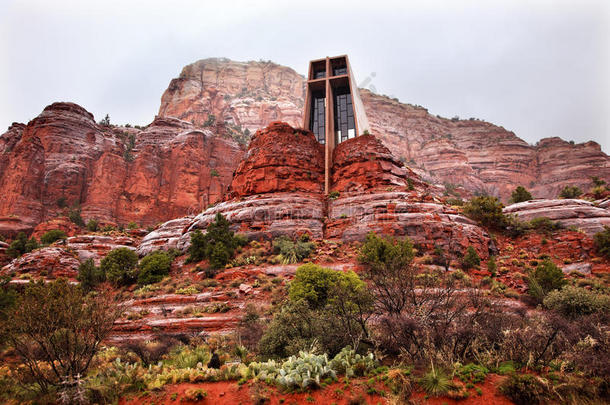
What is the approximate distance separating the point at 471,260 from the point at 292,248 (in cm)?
1262

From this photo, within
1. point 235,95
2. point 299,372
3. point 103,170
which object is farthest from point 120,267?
point 235,95

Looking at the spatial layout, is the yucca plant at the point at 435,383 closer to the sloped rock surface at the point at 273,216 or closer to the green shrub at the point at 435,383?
the green shrub at the point at 435,383

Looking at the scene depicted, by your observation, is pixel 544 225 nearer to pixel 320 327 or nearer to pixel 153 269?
pixel 320 327

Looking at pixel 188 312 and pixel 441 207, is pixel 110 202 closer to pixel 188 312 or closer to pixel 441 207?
pixel 188 312

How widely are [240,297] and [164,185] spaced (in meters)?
42.5

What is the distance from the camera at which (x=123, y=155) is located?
54.9m

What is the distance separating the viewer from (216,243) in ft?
79.3

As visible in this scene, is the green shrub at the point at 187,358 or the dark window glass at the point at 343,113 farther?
the dark window glass at the point at 343,113

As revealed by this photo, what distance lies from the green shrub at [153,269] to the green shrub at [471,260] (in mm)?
22407

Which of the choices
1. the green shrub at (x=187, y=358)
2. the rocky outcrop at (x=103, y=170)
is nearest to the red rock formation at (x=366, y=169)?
the green shrub at (x=187, y=358)

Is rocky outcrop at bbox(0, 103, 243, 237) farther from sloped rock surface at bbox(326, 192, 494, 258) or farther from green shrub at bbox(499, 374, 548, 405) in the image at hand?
green shrub at bbox(499, 374, 548, 405)

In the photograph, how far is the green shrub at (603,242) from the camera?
1969 centimetres

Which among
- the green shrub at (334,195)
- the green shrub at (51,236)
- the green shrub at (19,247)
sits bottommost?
the green shrub at (19,247)

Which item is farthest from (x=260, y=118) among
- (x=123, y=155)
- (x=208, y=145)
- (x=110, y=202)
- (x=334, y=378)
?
(x=334, y=378)
